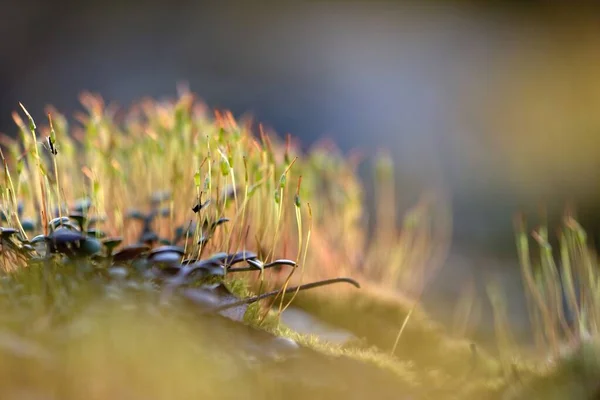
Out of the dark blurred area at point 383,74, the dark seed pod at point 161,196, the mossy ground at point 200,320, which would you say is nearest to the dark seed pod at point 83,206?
the mossy ground at point 200,320

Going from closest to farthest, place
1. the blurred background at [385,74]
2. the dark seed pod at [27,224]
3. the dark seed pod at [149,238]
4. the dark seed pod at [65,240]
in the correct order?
the dark seed pod at [65,240]
the dark seed pod at [27,224]
the dark seed pod at [149,238]
the blurred background at [385,74]

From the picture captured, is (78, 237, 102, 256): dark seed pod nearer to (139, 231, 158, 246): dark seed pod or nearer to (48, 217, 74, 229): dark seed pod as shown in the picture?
(48, 217, 74, 229): dark seed pod

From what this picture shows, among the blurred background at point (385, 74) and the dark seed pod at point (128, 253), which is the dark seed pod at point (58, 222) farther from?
the blurred background at point (385, 74)

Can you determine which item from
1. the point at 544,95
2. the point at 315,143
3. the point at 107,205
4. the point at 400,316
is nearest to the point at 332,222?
the point at 400,316

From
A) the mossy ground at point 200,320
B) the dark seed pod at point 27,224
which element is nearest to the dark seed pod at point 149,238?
the mossy ground at point 200,320

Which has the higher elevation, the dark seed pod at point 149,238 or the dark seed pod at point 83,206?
the dark seed pod at point 83,206

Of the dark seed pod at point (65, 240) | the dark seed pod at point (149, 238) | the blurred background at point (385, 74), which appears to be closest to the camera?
the dark seed pod at point (65, 240)

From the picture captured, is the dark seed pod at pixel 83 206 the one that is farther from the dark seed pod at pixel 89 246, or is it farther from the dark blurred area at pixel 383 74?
the dark blurred area at pixel 383 74

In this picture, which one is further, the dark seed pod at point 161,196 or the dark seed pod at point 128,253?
the dark seed pod at point 161,196

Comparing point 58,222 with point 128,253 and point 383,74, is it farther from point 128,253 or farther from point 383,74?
point 383,74

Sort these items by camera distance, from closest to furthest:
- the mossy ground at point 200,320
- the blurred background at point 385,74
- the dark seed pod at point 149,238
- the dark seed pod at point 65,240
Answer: the mossy ground at point 200,320 → the dark seed pod at point 65,240 → the dark seed pod at point 149,238 → the blurred background at point 385,74
